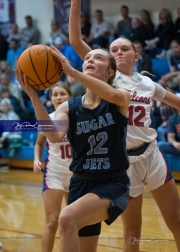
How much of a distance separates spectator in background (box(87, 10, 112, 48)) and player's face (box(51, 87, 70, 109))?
720cm

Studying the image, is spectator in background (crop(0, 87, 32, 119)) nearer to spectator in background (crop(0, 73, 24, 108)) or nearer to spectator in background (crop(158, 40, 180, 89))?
spectator in background (crop(0, 73, 24, 108))

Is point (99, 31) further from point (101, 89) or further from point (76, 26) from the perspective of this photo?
point (101, 89)

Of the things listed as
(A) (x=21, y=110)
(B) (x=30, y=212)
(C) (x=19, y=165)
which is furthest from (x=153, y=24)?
(B) (x=30, y=212)

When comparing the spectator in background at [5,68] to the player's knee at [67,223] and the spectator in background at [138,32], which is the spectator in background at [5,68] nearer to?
the spectator in background at [138,32]

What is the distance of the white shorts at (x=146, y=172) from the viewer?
3.90 m

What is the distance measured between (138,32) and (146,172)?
7.51m

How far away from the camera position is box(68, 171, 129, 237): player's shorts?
10.5 ft

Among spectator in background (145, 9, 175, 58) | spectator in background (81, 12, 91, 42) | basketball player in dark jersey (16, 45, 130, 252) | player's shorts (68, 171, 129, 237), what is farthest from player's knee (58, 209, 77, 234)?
Answer: spectator in background (81, 12, 91, 42)

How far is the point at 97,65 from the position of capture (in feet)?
11.1

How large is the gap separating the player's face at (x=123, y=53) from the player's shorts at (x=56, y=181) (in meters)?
1.17

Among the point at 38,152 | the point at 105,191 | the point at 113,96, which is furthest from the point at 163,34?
the point at 105,191

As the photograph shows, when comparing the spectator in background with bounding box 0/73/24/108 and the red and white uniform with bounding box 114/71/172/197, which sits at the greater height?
the red and white uniform with bounding box 114/71/172/197

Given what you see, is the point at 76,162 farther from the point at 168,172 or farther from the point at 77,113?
the point at 168,172

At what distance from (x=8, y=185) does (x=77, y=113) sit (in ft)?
18.2
